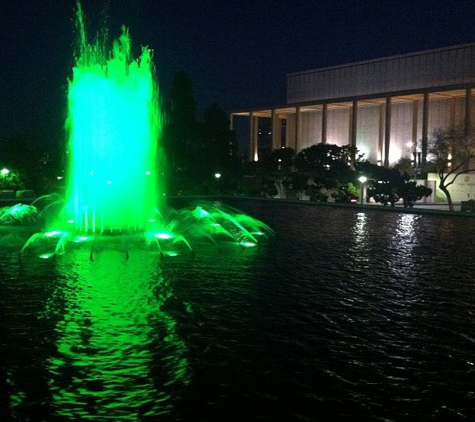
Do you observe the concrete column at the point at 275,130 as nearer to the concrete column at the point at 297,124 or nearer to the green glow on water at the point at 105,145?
the concrete column at the point at 297,124

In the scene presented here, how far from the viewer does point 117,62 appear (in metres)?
23.2

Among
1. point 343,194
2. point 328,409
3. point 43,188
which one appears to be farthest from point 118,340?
point 43,188

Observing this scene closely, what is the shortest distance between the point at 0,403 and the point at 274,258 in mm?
11034

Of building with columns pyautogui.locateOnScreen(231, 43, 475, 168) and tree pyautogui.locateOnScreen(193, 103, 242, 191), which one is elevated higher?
building with columns pyautogui.locateOnScreen(231, 43, 475, 168)

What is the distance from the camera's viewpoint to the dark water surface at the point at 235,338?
6457mm

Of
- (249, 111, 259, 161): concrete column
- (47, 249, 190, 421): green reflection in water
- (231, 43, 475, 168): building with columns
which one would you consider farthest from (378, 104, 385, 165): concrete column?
(47, 249, 190, 421): green reflection in water

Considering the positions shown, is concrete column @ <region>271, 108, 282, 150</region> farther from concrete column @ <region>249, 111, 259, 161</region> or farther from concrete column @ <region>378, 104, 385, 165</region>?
concrete column @ <region>378, 104, 385, 165</region>

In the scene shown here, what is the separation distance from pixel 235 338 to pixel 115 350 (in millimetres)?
1740

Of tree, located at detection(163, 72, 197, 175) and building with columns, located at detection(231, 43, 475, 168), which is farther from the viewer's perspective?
tree, located at detection(163, 72, 197, 175)

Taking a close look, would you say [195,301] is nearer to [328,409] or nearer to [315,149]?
[328,409]

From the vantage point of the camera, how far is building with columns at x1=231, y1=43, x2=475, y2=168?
58562mm

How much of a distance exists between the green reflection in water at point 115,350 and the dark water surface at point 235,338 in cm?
2

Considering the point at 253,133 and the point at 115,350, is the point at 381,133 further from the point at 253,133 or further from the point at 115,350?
the point at 115,350

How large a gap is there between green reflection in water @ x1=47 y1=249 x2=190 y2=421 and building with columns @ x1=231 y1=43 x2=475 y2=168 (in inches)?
1731
